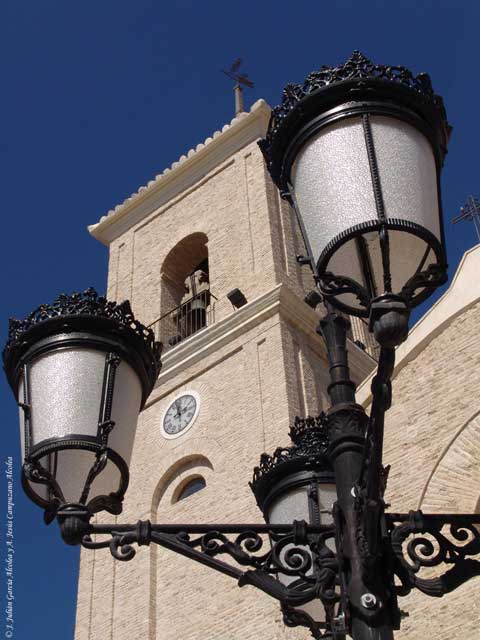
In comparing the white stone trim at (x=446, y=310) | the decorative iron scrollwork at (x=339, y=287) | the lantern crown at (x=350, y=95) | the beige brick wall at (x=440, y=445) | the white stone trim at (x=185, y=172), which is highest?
the white stone trim at (x=185, y=172)

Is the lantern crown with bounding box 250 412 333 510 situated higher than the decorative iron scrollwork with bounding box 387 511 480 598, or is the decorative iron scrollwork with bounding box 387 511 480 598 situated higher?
the lantern crown with bounding box 250 412 333 510

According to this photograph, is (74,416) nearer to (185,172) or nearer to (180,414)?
(180,414)

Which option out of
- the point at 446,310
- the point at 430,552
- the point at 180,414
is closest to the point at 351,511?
the point at 430,552

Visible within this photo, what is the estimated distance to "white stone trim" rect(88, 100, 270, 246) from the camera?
60.6 ft

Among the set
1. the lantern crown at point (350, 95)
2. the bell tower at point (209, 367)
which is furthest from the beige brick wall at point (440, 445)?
the lantern crown at point (350, 95)

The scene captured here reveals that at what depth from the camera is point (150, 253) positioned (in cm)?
1888

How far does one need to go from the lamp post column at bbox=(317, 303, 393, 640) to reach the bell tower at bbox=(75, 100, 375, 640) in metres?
7.92

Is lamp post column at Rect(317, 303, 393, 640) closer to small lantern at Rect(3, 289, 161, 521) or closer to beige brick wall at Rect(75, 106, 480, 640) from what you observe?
small lantern at Rect(3, 289, 161, 521)

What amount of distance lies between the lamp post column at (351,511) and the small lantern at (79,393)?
0.82 meters

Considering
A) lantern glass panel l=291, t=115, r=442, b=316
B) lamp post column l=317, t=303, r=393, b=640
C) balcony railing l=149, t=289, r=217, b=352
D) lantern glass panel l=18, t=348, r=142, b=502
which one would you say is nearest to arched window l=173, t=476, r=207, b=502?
balcony railing l=149, t=289, r=217, b=352

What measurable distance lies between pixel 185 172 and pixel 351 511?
1654 cm

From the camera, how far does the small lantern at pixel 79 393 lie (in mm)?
3826

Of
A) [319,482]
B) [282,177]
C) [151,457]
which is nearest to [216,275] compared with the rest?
[151,457]

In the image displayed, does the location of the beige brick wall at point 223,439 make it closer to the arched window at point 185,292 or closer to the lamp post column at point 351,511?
the arched window at point 185,292
